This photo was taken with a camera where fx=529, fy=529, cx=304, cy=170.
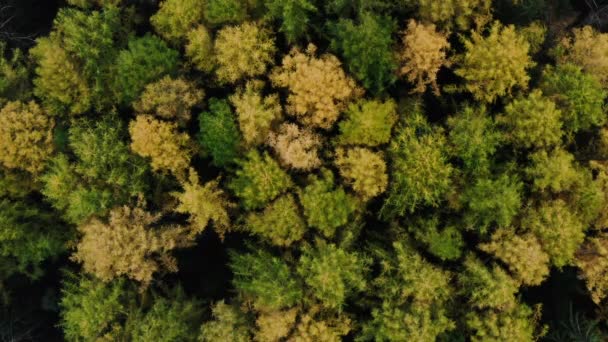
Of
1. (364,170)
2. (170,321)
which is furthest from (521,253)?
(170,321)

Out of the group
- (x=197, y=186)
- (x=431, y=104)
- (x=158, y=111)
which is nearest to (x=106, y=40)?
(x=158, y=111)

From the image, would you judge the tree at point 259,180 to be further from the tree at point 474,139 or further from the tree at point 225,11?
the tree at point 474,139

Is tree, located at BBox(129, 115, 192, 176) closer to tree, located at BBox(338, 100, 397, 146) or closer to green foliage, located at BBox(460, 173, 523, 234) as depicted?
tree, located at BBox(338, 100, 397, 146)

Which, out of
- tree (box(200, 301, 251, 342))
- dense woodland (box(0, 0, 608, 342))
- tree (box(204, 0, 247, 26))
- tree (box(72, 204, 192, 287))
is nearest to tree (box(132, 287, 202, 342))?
dense woodland (box(0, 0, 608, 342))

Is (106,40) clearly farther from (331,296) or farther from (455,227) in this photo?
(455,227)

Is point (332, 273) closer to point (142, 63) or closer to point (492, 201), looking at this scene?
point (492, 201)
